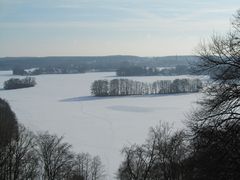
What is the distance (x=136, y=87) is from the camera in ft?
325

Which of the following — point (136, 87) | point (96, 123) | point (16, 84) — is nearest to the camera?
point (96, 123)

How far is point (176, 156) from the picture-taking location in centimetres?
1803

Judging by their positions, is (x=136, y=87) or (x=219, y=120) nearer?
(x=219, y=120)

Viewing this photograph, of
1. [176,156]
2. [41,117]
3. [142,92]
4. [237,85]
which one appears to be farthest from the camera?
[142,92]

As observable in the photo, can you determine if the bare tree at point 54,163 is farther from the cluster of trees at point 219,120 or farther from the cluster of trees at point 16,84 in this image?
the cluster of trees at point 16,84

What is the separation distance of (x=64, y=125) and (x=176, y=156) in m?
29.8

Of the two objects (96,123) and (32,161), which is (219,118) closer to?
(32,161)

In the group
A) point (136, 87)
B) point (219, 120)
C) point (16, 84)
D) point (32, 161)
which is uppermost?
point (219, 120)

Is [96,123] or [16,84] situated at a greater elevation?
[16,84]

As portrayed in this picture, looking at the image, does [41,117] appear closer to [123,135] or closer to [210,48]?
[123,135]

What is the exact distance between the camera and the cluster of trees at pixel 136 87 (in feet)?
299

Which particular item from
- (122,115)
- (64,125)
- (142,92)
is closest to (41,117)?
(64,125)

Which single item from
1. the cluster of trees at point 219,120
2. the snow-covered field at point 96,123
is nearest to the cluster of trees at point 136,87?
the snow-covered field at point 96,123

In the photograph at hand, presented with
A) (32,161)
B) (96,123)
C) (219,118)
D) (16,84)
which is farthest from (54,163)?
(16,84)
